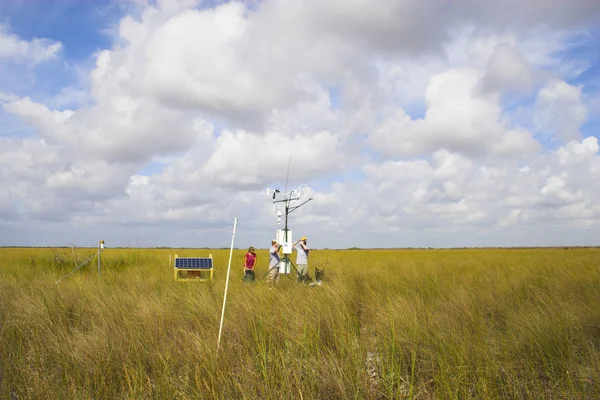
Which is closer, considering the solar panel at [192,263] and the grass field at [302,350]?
the grass field at [302,350]

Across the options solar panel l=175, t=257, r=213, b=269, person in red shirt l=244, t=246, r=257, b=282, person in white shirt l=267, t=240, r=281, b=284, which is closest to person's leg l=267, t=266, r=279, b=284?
person in white shirt l=267, t=240, r=281, b=284

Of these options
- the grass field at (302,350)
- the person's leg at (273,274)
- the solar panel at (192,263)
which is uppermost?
the solar panel at (192,263)

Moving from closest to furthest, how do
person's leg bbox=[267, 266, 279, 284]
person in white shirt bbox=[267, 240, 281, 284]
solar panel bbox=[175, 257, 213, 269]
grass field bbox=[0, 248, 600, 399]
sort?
grass field bbox=[0, 248, 600, 399], person's leg bbox=[267, 266, 279, 284], person in white shirt bbox=[267, 240, 281, 284], solar panel bbox=[175, 257, 213, 269]

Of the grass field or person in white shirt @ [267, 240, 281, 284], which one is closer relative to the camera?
the grass field

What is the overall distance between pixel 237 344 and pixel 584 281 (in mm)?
8249

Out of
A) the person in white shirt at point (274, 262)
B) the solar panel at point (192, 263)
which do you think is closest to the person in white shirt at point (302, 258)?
the person in white shirt at point (274, 262)

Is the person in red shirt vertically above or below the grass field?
above

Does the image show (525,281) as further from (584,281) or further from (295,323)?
(295,323)

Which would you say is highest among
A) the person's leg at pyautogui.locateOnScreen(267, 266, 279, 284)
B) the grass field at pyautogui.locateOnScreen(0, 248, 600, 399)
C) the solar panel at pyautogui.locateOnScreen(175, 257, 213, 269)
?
the solar panel at pyautogui.locateOnScreen(175, 257, 213, 269)

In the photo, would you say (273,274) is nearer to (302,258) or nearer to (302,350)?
(302,258)

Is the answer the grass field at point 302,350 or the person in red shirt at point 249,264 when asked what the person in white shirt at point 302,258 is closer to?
the person in red shirt at point 249,264

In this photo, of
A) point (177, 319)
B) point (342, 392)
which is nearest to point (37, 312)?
point (177, 319)

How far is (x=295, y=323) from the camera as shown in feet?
19.2

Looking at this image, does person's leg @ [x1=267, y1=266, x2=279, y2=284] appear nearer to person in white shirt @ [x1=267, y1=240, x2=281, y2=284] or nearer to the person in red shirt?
person in white shirt @ [x1=267, y1=240, x2=281, y2=284]
